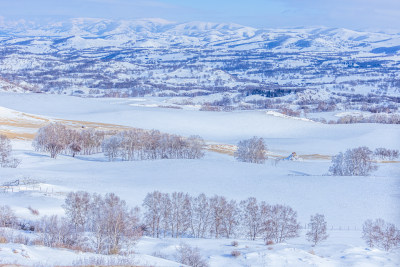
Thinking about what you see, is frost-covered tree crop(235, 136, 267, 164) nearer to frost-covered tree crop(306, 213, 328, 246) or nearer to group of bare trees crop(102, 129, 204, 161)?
group of bare trees crop(102, 129, 204, 161)

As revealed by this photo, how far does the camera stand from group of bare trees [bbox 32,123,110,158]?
1786 inches

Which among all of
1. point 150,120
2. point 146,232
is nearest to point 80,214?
point 146,232

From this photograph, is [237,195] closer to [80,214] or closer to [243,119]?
[80,214]

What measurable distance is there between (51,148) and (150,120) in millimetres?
37369

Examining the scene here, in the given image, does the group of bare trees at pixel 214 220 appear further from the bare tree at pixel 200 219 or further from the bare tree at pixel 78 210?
the bare tree at pixel 78 210

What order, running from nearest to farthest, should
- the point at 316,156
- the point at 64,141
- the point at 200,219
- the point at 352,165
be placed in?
the point at 200,219
the point at 352,165
the point at 64,141
the point at 316,156

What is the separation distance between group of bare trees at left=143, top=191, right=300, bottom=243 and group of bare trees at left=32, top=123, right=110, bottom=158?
23.2m

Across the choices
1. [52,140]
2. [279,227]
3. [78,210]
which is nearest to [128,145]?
[52,140]

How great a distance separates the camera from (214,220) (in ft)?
76.3

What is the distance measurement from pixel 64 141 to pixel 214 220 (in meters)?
28.9

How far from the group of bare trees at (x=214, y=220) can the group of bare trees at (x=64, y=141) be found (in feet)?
76.1

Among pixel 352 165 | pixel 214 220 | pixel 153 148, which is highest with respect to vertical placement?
pixel 153 148

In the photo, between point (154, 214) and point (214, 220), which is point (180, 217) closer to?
point (154, 214)

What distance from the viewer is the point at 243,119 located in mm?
81875
